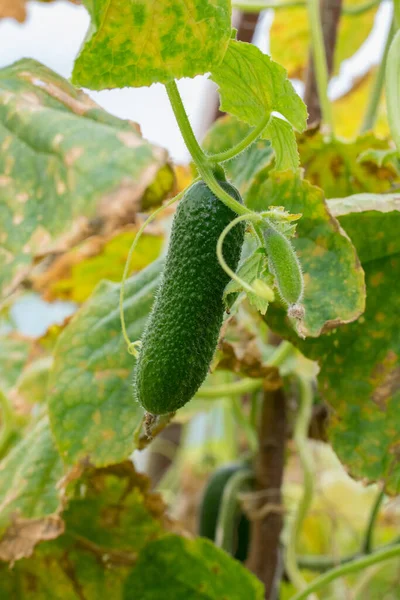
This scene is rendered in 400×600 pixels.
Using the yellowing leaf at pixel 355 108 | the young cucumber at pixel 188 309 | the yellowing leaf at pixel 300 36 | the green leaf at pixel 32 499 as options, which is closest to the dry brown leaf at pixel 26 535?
the green leaf at pixel 32 499

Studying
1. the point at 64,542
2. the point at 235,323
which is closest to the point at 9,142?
the point at 235,323

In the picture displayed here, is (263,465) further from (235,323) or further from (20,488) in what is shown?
(20,488)

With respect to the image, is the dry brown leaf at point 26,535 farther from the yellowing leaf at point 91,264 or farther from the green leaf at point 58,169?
the yellowing leaf at point 91,264

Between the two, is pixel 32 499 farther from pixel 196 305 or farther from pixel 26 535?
pixel 196 305

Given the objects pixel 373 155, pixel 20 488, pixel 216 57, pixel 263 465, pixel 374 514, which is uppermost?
pixel 216 57

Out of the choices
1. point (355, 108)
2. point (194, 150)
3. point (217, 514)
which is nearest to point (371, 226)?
point (194, 150)

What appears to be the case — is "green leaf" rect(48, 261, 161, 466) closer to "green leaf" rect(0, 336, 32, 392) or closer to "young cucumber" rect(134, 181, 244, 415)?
"young cucumber" rect(134, 181, 244, 415)

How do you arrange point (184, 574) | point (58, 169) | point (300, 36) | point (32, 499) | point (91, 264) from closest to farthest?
1. point (58, 169)
2. point (32, 499)
3. point (184, 574)
4. point (91, 264)
5. point (300, 36)
